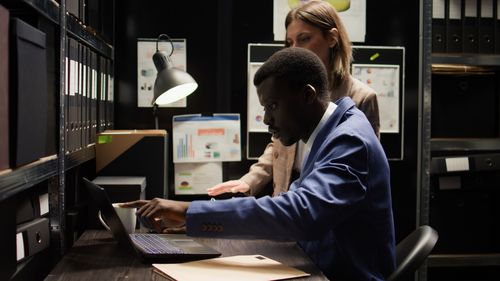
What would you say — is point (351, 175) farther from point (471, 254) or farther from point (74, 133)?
point (471, 254)

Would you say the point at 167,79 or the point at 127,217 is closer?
the point at 127,217

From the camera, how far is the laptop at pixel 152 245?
1.33 metres

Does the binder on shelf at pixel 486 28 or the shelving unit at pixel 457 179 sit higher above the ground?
the binder on shelf at pixel 486 28

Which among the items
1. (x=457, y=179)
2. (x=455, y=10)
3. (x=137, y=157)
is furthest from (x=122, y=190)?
(x=455, y=10)

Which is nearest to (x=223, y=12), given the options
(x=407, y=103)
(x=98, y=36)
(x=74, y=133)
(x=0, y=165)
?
(x=98, y=36)

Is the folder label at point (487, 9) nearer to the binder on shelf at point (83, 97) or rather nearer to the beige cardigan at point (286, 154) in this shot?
the beige cardigan at point (286, 154)

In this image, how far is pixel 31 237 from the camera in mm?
1396

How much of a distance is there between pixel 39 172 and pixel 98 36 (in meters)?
0.95

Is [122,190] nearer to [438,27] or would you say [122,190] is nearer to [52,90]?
[52,90]

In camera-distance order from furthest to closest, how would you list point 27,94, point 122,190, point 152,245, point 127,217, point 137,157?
point 137,157 < point 122,190 < point 127,217 < point 152,245 < point 27,94

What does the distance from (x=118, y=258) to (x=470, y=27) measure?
193cm

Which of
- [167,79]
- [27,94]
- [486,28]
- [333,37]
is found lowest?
[27,94]

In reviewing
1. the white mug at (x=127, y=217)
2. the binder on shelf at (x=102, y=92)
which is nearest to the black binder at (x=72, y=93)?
the white mug at (x=127, y=217)

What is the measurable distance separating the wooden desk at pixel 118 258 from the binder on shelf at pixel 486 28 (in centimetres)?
157
